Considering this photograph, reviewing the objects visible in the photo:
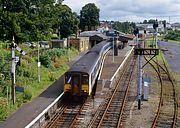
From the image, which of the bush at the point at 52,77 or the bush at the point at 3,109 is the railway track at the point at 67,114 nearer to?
the bush at the point at 3,109

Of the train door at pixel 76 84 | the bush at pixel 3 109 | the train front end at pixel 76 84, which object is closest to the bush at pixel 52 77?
the train front end at pixel 76 84

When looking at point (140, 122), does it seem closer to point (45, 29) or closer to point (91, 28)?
point (45, 29)

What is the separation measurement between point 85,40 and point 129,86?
110 feet

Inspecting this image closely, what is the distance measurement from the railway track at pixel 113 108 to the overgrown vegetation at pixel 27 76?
4.72 metres

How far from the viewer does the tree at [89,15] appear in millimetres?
91438

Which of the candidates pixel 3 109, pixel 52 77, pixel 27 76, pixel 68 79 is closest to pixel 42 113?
pixel 3 109

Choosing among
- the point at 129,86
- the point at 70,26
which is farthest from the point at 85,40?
the point at 129,86

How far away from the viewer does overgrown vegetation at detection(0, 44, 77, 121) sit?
21.0 meters

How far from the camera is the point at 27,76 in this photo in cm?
2822

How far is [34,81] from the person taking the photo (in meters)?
27.8

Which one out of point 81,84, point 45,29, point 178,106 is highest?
point 45,29

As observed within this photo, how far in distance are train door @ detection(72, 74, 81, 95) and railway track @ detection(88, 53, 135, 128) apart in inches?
71.6

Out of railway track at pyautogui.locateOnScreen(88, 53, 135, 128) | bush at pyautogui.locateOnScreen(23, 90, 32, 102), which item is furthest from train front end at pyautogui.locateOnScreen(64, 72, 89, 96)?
bush at pyautogui.locateOnScreen(23, 90, 32, 102)

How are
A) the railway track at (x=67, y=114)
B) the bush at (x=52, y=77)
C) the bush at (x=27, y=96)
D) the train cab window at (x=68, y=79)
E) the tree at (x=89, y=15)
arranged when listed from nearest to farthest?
the railway track at (x=67, y=114) → the bush at (x=27, y=96) → the train cab window at (x=68, y=79) → the bush at (x=52, y=77) → the tree at (x=89, y=15)
